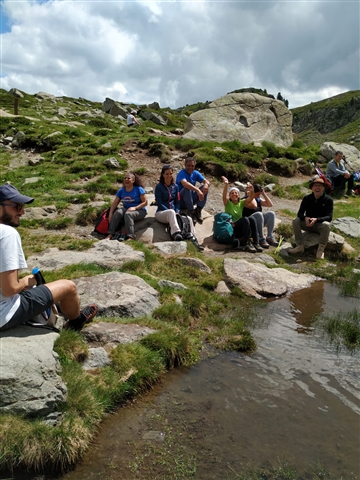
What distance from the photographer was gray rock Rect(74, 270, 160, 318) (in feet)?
23.7

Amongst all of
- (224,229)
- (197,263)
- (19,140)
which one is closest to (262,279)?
(197,263)

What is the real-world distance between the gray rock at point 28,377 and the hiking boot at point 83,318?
3.82 ft

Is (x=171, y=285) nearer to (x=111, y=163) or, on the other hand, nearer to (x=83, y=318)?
(x=83, y=318)

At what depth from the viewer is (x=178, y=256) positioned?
1075 cm

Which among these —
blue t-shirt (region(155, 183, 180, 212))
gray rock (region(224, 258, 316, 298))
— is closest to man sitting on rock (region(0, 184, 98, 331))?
gray rock (region(224, 258, 316, 298))

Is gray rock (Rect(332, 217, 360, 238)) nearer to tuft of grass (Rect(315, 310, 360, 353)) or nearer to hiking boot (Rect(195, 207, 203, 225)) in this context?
hiking boot (Rect(195, 207, 203, 225))

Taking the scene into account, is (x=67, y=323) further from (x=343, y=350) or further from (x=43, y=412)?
(x=343, y=350)

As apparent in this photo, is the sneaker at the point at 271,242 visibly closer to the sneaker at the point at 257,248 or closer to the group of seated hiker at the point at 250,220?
the group of seated hiker at the point at 250,220

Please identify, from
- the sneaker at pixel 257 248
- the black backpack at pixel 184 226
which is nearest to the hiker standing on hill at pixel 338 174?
the sneaker at pixel 257 248

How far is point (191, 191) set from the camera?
13.8 metres

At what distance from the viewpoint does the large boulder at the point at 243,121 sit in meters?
24.9

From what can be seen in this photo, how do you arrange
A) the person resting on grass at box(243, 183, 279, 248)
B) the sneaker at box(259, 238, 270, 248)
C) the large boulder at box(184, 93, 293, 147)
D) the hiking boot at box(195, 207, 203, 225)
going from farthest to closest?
the large boulder at box(184, 93, 293, 147) → the hiking boot at box(195, 207, 203, 225) → the sneaker at box(259, 238, 270, 248) → the person resting on grass at box(243, 183, 279, 248)

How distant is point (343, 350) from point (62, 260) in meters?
6.50

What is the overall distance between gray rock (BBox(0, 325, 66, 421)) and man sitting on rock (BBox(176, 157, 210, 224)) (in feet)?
30.5
